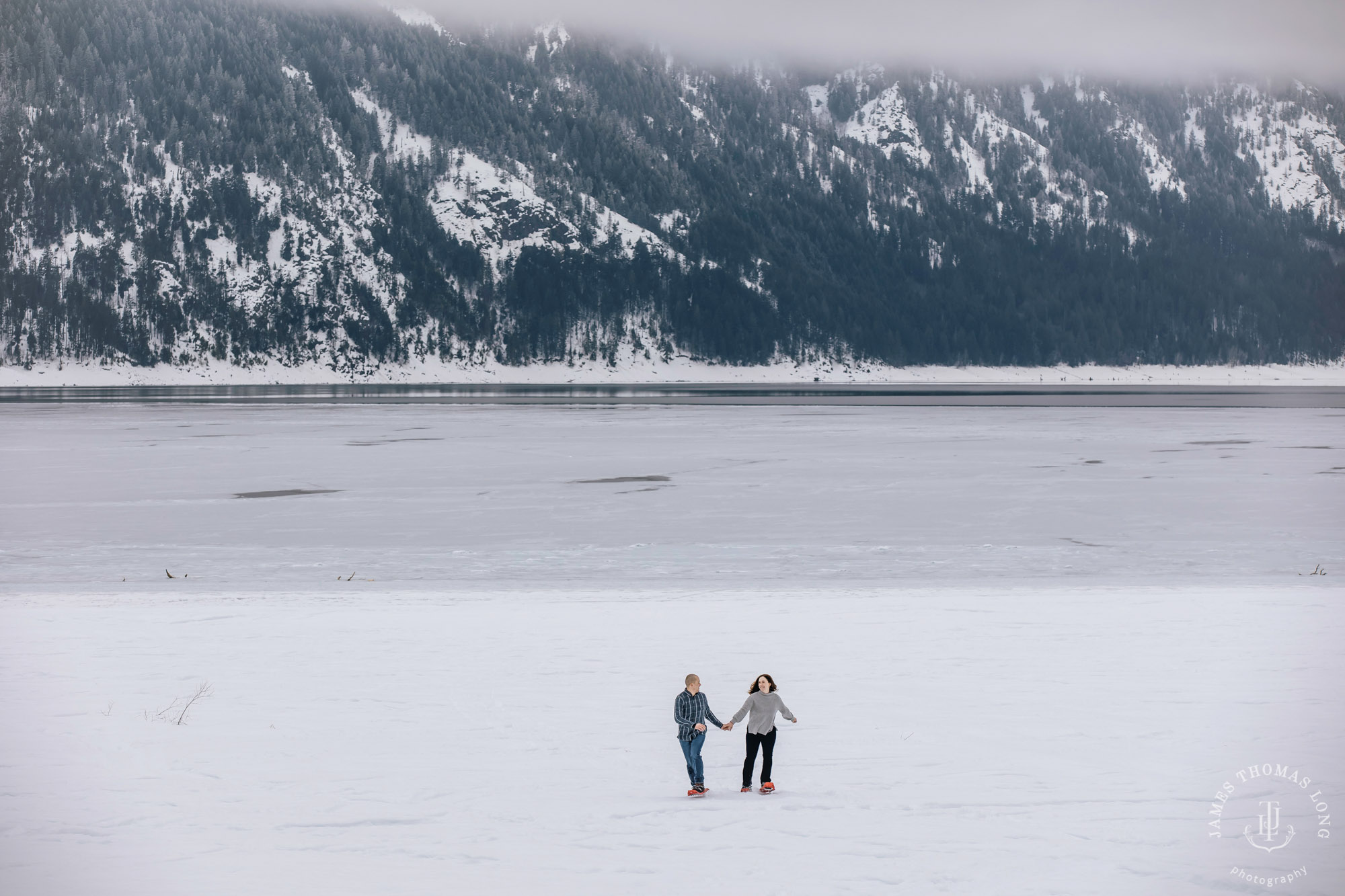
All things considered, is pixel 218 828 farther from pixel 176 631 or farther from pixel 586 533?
pixel 586 533

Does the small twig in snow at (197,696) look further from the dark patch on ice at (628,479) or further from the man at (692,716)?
the dark patch on ice at (628,479)

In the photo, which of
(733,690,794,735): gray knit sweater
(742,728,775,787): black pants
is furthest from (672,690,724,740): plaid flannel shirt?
(742,728,775,787): black pants

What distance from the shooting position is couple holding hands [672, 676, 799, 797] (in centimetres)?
787

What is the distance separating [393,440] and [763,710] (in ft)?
140

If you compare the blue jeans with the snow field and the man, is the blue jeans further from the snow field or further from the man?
the snow field

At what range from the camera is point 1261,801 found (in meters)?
8.45

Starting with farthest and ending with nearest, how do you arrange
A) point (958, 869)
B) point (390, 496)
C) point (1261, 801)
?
point (390, 496), point (1261, 801), point (958, 869)

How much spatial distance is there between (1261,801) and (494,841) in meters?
4.82

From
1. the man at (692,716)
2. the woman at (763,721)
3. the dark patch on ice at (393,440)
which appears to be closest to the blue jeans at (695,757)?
the man at (692,716)

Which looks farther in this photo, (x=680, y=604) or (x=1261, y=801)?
(x=680, y=604)

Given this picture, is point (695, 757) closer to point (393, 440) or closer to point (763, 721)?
point (763, 721)

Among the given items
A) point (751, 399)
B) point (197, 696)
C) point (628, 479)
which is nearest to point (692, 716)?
point (197, 696)

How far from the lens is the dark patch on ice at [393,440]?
47.4 meters

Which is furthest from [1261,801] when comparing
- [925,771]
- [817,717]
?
[817,717]
